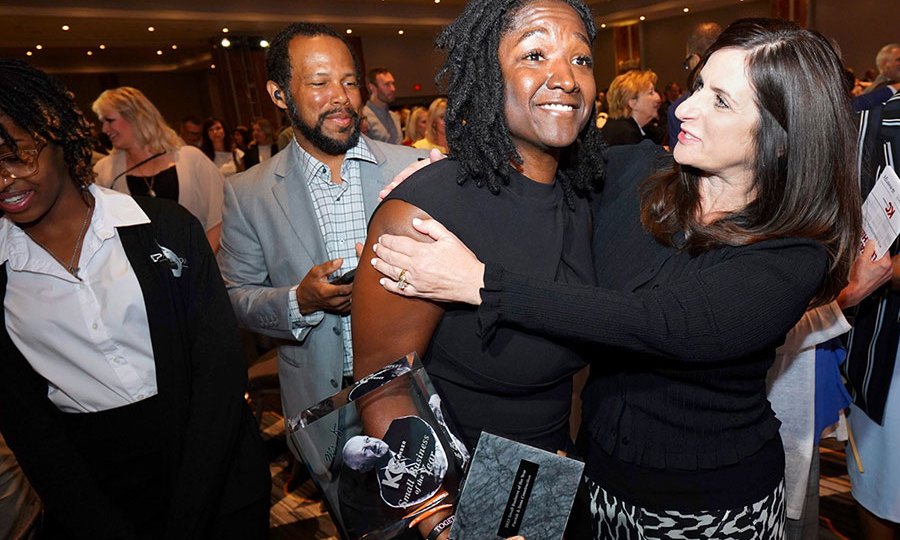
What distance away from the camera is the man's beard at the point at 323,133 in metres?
2.07

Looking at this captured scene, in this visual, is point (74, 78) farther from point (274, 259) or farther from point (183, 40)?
point (274, 259)

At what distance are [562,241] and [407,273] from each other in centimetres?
37

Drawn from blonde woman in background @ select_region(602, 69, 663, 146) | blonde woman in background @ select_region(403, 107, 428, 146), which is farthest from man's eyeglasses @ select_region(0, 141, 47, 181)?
blonde woman in background @ select_region(403, 107, 428, 146)

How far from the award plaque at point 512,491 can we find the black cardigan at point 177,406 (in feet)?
2.55

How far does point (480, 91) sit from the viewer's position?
1271mm

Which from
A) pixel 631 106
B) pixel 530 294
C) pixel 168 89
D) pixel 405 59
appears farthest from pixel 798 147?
pixel 168 89

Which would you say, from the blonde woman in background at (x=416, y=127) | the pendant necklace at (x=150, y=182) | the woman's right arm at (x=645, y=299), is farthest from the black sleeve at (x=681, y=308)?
the blonde woman in background at (x=416, y=127)

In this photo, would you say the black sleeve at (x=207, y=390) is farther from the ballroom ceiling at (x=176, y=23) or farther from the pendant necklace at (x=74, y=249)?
the ballroom ceiling at (x=176, y=23)

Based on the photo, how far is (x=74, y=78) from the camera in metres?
17.4

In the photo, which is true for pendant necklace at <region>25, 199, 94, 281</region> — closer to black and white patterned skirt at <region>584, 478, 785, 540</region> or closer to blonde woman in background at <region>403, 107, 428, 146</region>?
black and white patterned skirt at <region>584, 478, 785, 540</region>

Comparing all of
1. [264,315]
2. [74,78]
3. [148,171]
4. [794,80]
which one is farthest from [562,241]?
[74,78]

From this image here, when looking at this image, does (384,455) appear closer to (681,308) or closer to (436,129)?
(681,308)

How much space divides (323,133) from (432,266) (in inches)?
45.4

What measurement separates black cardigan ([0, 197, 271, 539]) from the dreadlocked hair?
0.19 meters
